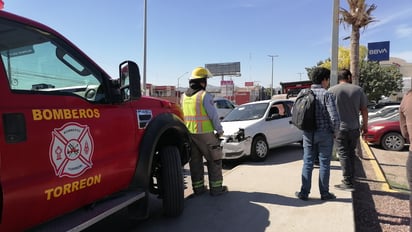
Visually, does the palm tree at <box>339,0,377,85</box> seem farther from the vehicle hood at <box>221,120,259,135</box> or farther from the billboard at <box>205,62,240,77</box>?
the billboard at <box>205,62,240,77</box>

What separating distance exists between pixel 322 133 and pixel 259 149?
363cm

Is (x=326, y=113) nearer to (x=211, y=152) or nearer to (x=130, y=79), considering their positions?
(x=211, y=152)

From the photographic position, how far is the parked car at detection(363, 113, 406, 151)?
1072cm

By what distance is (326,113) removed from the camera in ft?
14.7

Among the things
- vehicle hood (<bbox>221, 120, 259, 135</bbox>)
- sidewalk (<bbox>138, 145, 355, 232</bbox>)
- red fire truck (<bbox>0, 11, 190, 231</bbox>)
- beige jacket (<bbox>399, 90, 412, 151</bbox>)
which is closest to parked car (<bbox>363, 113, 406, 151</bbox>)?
vehicle hood (<bbox>221, 120, 259, 135</bbox>)

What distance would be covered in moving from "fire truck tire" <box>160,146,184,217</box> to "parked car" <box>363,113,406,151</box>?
8687mm

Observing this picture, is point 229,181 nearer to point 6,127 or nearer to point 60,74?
point 60,74

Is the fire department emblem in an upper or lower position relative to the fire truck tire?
upper

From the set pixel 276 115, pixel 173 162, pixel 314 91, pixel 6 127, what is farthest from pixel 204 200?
pixel 276 115

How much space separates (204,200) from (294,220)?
1356mm

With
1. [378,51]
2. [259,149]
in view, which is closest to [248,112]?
[259,149]

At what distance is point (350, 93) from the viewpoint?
5.10 m

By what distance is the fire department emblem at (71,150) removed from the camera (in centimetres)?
244

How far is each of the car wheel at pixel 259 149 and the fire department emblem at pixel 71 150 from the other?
5.54 m
